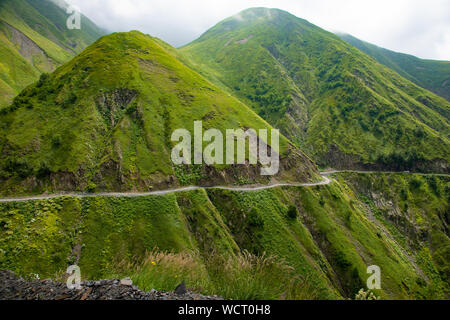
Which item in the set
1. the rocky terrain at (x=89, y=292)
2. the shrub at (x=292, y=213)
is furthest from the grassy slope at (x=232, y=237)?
the rocky terrain at (x=89, y=292)

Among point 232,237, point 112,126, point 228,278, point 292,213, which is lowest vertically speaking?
point 232,237

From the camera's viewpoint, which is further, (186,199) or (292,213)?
(292,213)

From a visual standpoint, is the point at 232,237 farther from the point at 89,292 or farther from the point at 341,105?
the point at 341,105

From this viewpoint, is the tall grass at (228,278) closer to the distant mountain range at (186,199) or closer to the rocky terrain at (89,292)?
the distant mountain range at (186,199)

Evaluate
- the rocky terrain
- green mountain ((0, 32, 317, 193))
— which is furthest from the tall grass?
green mountain ((0, 32, 317, 193))

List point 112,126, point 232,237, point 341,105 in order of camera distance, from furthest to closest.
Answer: point 341,105 → point 112,126 → point 232,237

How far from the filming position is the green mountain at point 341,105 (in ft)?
328

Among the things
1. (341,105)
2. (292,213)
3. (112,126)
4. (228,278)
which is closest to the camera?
(228,278)

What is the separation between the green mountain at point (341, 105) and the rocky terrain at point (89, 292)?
108 m

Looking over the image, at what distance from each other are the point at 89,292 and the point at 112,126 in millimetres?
56178

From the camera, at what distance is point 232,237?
153 ft

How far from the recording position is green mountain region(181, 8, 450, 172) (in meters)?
100

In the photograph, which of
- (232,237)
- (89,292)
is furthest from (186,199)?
(89,292)
